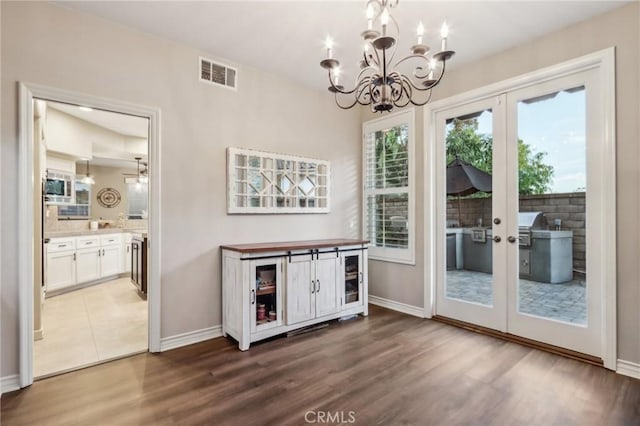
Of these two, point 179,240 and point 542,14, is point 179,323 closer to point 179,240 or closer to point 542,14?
point 179,240

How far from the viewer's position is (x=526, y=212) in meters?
2.93

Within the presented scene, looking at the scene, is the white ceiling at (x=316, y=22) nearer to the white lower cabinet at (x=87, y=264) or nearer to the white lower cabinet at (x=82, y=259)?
the white lower cabinet at (x=82, y=259)

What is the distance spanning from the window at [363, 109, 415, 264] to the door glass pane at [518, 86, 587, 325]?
1.17 metres


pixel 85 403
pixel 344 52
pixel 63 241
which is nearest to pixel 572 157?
pixel 344 52

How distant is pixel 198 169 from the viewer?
119 inches

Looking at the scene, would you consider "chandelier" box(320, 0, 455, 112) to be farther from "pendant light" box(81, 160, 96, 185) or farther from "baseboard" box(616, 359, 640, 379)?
"pendant light" box(81, 160, 96, 185)

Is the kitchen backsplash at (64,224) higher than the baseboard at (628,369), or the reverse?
the kitchen backsplash at (64,224)

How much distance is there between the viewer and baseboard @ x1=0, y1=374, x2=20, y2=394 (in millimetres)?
2123

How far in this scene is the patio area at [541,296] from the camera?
2.65m

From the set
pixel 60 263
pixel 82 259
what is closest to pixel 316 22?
pixel 60 263

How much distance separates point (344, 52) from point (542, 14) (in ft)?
5.34

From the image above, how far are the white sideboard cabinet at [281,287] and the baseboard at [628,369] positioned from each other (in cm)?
224

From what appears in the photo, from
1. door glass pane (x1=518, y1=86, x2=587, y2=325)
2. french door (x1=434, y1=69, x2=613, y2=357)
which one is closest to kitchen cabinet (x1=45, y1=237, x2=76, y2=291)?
french door (x1=434, y1=69, x2=613, y2=357)

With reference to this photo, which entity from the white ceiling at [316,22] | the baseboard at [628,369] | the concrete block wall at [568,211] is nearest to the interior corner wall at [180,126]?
the white ceiling at [316,22]
